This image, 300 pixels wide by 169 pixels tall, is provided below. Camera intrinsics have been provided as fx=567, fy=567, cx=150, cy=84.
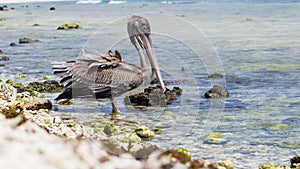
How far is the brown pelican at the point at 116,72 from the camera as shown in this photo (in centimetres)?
925

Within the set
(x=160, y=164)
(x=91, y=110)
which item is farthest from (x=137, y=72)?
(x=160, y=164)

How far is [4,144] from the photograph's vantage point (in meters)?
3.22

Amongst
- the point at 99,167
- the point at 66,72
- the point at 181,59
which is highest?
the point at 181,59

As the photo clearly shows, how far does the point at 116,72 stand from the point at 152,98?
224 cm

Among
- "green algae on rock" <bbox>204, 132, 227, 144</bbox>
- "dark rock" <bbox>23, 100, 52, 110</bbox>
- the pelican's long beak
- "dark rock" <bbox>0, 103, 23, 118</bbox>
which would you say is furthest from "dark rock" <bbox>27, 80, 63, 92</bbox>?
"green algae on rock" <bbox>204, 132, 227, 144</bbox>

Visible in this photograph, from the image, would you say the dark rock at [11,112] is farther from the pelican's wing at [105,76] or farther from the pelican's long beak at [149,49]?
the pelican's long beak at [149,49]

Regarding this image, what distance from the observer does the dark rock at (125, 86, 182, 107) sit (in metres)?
11.1

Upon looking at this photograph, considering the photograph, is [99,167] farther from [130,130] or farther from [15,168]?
[130,130]

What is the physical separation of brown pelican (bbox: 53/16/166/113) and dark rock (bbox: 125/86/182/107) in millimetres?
1498

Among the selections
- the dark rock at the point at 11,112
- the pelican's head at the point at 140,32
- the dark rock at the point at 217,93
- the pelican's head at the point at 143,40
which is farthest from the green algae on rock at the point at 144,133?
the dark rock at the point at 217,93

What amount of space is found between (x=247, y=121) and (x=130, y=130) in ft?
6.88

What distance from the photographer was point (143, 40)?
9.41 metres

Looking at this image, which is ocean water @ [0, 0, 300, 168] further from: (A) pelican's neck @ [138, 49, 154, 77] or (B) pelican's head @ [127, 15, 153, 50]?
(A) pelican's neck @ [138, 49, 154, 77]

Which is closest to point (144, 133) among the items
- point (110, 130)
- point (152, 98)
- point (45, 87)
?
point (110, 130)
